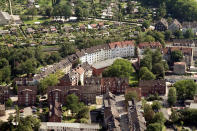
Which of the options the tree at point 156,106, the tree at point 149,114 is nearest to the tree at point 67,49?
the tree at point 156,106

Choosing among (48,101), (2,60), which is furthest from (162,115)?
(2,60)

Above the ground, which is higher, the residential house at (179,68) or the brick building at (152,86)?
the residential house at (179,68)

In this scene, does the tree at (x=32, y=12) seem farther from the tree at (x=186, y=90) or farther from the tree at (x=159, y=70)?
the tree at (x=186, y=90)

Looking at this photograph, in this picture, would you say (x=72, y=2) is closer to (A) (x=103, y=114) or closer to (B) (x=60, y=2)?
(B) (x=60, y=2)

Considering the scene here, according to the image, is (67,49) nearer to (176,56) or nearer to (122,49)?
(122,49)

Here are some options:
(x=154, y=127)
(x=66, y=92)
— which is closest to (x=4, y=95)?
(x=66, y=92)

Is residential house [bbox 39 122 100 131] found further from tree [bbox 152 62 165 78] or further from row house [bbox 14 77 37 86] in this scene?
tree [bbox 152 62 165 78]
